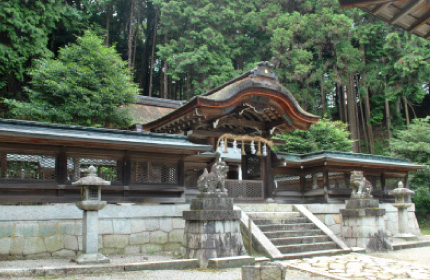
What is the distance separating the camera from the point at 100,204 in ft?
25.3

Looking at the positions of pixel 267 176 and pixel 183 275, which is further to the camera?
pixel 267 176

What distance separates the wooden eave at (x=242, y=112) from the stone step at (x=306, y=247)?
4716 mm

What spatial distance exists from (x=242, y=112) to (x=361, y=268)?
23.1 ft

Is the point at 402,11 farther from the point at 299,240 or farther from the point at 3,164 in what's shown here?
the point at 3,164

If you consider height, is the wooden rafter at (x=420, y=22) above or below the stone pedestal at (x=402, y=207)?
above

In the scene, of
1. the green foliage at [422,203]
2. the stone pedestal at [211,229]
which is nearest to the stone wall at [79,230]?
the stone pedestal at [211,229]

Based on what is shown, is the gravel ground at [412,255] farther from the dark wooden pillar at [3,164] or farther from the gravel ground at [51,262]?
the dark wooden pillar at [3,164]

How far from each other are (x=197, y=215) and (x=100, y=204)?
206 centimetres

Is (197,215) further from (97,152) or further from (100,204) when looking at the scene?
(97,152)

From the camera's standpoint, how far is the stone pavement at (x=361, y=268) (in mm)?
7055

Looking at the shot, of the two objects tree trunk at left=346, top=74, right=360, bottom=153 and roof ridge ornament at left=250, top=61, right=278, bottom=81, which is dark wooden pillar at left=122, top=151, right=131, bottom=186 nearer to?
roof ridge ornament at left=250, top=61, right=278, bottom=81

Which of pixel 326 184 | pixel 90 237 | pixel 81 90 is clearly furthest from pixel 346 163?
pixel 81 90

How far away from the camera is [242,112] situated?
1345 centimetres

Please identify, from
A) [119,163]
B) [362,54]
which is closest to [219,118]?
[119,163]
